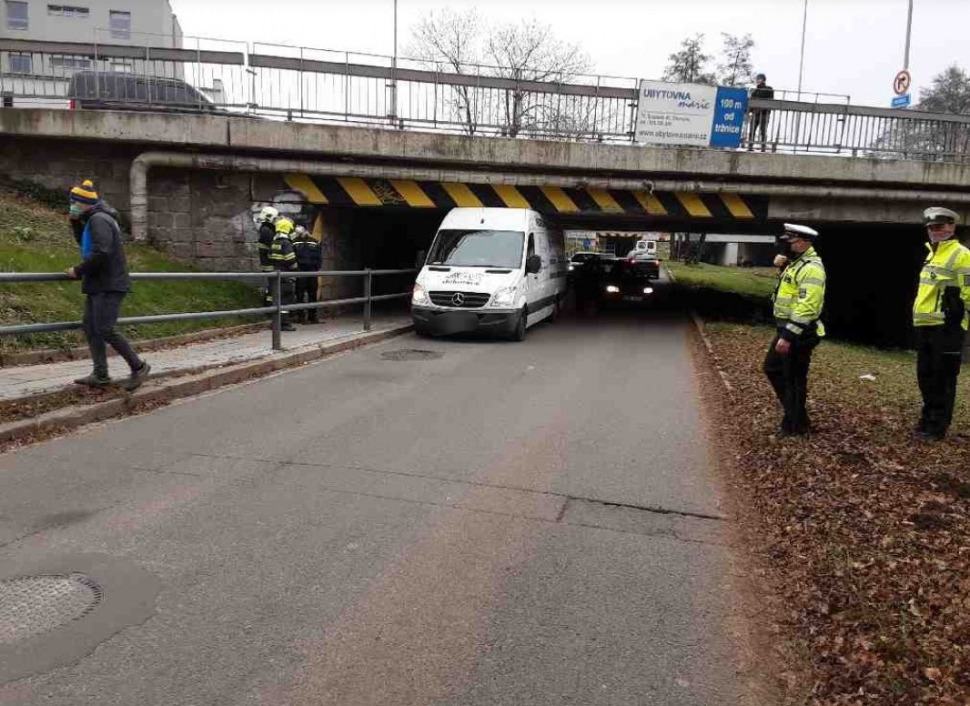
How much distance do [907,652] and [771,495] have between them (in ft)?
7.22

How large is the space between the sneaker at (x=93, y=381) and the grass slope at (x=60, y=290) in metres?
1.98

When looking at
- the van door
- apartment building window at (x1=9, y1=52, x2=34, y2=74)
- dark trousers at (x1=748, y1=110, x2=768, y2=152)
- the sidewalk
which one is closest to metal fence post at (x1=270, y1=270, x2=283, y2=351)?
the sidewalk

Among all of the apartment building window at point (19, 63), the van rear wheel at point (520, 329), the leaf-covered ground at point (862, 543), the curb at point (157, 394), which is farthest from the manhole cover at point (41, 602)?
the apartment building window at point (19, 63)

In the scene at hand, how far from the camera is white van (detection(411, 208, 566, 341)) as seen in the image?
42.1 feet

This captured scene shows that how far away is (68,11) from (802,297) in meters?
50.6

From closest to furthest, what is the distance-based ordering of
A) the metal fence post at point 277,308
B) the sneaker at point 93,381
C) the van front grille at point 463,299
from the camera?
the sneaker at point 93,381, the metal fence post at point 277,308, the van front grille at point 463,299

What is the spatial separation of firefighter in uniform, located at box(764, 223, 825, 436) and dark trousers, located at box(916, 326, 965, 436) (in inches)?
37.5

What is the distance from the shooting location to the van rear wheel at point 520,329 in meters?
13.3

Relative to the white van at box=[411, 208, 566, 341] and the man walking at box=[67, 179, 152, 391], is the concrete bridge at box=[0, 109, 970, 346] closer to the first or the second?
the white van at box=[411, 208, 566, 341]

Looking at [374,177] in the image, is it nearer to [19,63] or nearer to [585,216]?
[585,216]

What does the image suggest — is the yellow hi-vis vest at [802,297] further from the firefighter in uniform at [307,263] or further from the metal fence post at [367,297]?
the firefighter in uniform at [307,263]

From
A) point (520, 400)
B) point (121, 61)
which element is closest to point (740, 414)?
point (520, 400)

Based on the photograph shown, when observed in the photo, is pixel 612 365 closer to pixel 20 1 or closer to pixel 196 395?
pixel 196 395

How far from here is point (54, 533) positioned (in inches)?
166
